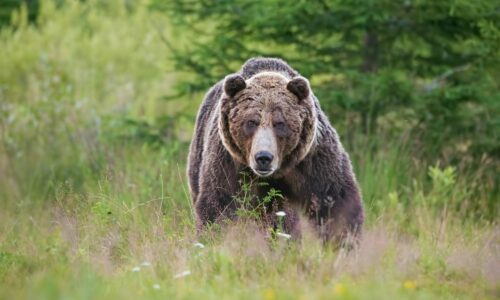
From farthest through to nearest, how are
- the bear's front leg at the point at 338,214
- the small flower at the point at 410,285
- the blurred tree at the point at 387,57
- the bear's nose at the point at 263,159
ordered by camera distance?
the blurred tree at the point at 387,57 → the bear's front leg at the point at 338,214 → the bear's nose at the point at 263,159 → the small flower at the point at 410,285

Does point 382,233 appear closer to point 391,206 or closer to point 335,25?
point 391,206

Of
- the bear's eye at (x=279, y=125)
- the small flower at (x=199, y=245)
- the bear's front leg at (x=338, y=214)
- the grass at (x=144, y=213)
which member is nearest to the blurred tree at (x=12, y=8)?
the grass at (x=144, y=213)

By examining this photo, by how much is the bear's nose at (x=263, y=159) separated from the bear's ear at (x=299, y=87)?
0.60 meters

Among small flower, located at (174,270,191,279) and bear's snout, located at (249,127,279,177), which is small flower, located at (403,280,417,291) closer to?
small flower, located at (174,270,191,279)

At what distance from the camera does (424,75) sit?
32.1 feet

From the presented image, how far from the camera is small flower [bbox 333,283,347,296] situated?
421 cm

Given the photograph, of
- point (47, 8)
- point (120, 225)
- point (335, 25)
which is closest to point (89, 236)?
point (120, 225)

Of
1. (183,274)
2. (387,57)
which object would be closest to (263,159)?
(183,274)

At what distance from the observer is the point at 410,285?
476 cm

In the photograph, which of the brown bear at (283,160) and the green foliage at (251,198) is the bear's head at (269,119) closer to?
the brown bear at (283,160)

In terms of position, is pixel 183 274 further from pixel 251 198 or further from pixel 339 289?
pixel 251 198

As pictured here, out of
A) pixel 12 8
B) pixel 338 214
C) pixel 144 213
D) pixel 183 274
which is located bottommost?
pixel 12 8

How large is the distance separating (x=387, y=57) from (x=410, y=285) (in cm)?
543

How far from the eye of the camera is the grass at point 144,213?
15.9ft
